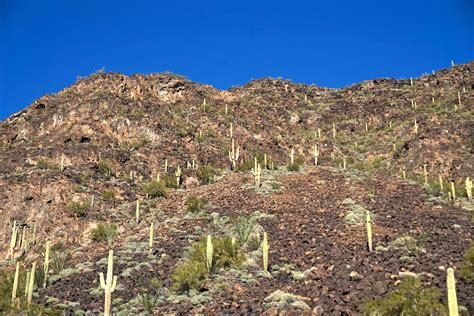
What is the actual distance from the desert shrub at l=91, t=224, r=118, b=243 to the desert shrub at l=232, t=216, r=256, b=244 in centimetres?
517

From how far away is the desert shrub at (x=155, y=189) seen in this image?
2347 cm

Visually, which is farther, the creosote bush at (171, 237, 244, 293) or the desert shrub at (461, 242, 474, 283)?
the creosote bush at (171, 237, 244, 293)

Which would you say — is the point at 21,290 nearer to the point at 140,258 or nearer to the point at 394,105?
the point at 140,258

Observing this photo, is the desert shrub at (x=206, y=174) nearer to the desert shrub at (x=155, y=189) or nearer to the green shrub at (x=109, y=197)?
the desert shrub at (x=155, y=189)

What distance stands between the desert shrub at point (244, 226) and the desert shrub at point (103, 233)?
17.0ft

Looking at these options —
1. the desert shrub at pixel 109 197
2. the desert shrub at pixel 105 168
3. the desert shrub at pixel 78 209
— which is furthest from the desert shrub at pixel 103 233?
the desert shrub at pixel 105 168

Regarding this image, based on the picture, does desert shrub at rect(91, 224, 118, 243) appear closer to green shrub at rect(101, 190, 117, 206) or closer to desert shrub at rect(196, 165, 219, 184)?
green shrub at rect(101, 190, 117, 206)

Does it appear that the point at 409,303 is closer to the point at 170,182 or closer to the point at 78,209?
the point at 78,209

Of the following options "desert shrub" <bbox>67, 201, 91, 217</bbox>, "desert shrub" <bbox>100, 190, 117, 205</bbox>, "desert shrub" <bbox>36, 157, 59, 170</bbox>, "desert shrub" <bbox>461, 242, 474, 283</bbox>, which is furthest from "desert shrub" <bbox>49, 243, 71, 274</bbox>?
"desert shrub" <bbox>461, 242, 474, 283</bbox>

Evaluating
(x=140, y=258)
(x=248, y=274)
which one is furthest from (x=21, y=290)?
(x=248, y=274)

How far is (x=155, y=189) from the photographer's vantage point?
77.0 ft

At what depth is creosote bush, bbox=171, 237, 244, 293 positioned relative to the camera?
11.8m

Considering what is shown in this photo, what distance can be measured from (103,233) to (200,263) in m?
7.34

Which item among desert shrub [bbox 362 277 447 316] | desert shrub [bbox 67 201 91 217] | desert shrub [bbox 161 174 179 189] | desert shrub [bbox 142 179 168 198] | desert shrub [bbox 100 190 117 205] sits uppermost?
desert shrub [bbox 161 174 179 189]
